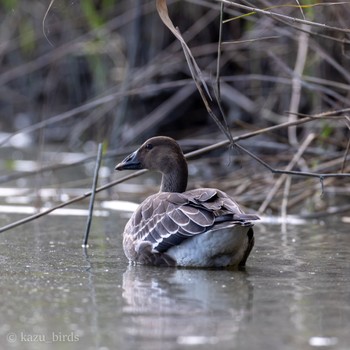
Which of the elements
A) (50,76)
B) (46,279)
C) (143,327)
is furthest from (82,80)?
(143,327)

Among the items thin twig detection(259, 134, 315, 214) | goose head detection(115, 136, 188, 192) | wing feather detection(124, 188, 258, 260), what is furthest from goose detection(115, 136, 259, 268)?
thin twig detection(259, 134, 315, 214)

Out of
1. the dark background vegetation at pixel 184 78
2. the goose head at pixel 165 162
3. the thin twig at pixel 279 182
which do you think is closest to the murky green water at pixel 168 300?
the goose head at pixel 165 162

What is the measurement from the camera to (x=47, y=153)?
444 inches

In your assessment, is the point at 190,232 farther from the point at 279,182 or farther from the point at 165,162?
the point at 279,182

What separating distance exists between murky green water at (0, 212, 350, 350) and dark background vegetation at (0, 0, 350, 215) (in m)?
1.97

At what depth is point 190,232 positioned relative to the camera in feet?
16.3

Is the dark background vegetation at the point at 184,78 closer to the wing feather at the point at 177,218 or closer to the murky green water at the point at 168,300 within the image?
the murky green water at the point at 168,300

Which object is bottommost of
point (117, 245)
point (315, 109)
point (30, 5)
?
point (117, 245)

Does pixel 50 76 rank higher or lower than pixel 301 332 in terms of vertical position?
higher

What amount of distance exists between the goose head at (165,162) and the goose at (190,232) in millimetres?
128

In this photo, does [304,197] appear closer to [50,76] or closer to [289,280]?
[289,280]

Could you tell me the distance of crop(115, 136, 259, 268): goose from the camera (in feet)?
16.2

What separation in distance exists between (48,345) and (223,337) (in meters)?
0.62

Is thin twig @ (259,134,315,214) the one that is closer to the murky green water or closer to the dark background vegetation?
the dark background vegetation
